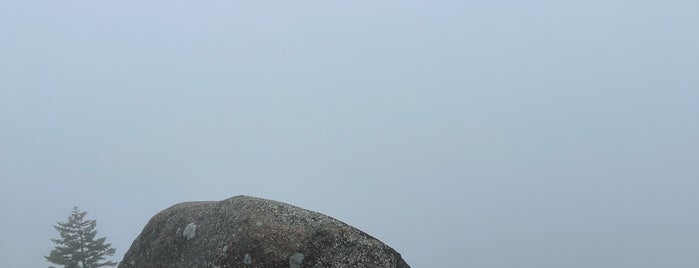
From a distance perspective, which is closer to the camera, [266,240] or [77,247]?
[266,240]

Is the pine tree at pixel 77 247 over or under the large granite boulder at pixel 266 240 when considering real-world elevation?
over

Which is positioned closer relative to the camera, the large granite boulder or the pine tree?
the large granite boulder

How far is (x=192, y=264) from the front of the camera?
10.1m

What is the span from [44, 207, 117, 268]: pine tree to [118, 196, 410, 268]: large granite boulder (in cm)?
3279

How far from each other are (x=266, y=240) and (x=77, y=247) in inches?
1420

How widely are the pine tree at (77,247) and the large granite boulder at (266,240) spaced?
32791mm

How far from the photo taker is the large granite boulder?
29.3 ft

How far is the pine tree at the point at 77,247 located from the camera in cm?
3953

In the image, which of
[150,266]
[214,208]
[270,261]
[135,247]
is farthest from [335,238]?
[135,247]

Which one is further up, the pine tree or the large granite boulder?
the pine tree

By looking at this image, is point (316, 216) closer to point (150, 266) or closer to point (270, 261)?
point (270, 261)

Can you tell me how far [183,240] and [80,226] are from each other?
110 feet

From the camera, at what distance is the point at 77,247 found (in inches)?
1578

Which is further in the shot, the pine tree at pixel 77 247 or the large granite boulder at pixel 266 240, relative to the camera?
the pine tree at pixel 77 247
